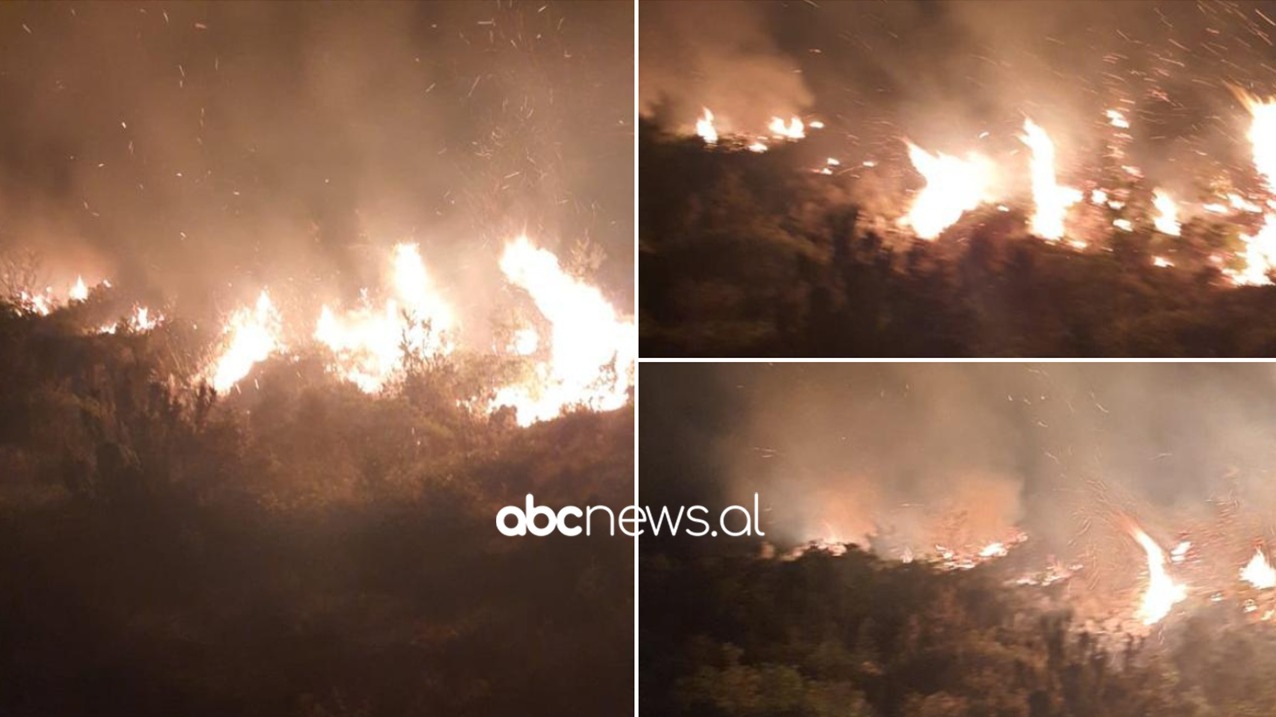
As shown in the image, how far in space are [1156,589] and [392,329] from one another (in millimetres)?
1377

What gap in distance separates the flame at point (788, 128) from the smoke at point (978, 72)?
2 cm

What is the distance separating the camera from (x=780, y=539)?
4.75 feet

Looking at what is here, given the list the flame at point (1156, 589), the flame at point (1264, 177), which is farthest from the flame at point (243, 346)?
the flame at point (1264, 177)

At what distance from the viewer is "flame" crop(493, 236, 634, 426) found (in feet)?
4.76

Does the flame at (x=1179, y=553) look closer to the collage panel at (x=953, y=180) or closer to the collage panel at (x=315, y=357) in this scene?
the collage panel at (x=953, y=180)

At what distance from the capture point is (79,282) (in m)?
1.44

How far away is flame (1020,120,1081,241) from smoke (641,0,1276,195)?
27 mm

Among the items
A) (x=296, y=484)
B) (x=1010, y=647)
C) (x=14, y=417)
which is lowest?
(x=1010, y=647)

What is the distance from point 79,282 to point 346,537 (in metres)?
0.62

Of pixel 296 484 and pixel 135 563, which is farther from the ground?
pixel 296 484

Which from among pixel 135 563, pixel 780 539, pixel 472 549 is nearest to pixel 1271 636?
pixel 780 539

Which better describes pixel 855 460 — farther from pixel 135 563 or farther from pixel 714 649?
pixel 135 563

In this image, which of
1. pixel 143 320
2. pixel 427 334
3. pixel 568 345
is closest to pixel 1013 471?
pixel 568 345

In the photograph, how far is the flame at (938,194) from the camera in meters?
1.47
